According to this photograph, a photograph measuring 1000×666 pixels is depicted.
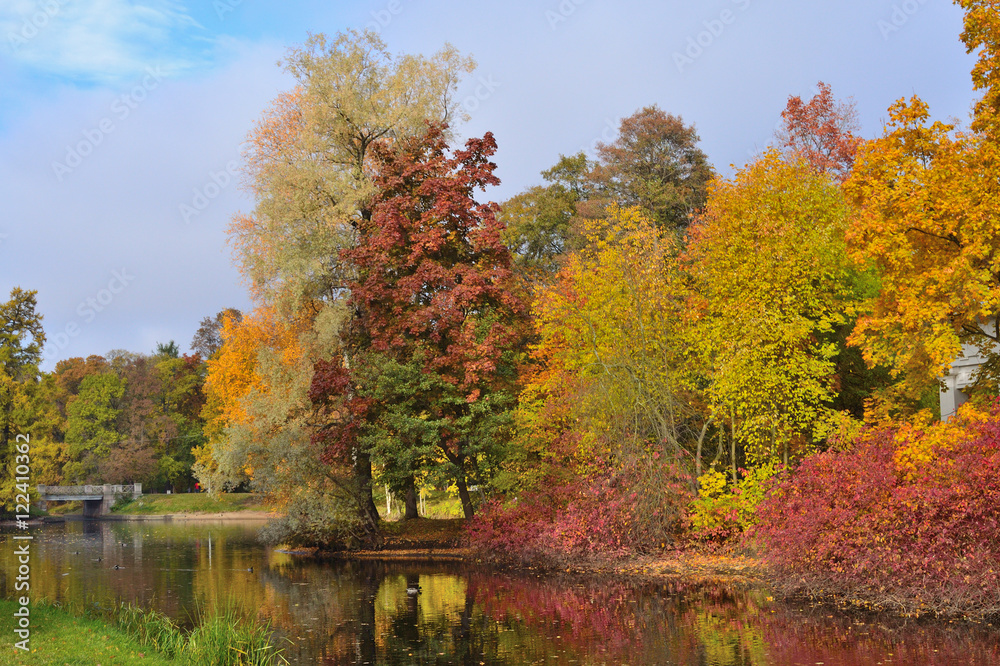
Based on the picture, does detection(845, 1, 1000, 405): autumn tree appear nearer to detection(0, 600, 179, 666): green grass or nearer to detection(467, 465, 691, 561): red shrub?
detection(467, 465, 691, 561): red shrub

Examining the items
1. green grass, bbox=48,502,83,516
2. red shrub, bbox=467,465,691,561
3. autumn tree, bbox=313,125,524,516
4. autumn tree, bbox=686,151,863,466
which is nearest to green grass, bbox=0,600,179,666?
red shrub, bbox=467,465,691,561

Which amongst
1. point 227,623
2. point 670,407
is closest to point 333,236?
point 670,407

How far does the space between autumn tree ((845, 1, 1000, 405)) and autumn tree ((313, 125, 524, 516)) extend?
1205 centimetres

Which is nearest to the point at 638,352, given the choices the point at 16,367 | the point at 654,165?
the point at 654,165

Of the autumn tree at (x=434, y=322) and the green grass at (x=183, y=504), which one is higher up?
the autumn tree at (x=434, y=322)

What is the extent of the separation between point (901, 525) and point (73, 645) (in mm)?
13016

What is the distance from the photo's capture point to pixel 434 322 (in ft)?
86.6

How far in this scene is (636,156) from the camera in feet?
138

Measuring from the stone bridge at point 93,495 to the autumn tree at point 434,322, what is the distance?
47.0 m

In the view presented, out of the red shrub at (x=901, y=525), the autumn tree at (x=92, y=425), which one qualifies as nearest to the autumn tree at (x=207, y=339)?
the autumn tree at (x=92, y=425)

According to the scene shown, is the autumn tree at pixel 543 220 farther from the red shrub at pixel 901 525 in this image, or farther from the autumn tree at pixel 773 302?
the red shrub at pixel 901 525

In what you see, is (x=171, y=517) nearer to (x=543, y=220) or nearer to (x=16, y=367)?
(x=16, y=367)

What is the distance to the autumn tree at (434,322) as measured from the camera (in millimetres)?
25734

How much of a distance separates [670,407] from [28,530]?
4319cm
